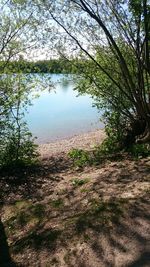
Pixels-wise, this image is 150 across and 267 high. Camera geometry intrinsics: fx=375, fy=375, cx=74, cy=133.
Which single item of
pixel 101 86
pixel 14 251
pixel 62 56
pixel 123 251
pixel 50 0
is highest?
pixel 50 0

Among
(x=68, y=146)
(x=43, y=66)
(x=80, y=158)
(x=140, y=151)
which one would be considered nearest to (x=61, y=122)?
(x=68, y=146)

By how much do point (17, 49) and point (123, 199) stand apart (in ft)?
19.0

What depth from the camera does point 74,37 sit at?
10359mm

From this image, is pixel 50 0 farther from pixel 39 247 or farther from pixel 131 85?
pixel 39 247

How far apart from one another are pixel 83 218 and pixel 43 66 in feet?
22.1

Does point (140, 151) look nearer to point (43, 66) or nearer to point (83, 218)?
point (43, 66)

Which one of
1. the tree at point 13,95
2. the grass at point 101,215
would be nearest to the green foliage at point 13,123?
the tree at point 13,95

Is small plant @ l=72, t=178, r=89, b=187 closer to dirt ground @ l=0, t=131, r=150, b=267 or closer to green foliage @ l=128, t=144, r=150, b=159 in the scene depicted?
dirt ground @ l=0, t=131, r=150, b=267

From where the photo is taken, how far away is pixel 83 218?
527cm

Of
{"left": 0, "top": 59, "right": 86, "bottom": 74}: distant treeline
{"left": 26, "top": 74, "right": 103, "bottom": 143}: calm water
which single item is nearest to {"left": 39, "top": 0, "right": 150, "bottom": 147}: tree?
{"left": 0, "top": 59, "right": 86, "bottom": 74}: distant treeline

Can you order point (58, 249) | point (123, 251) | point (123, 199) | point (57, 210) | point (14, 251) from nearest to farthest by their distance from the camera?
1. point (123, 251)
2. point (58, 249)
3. point (14, 251)
4. point (123, 199)
5. point (57, 210)

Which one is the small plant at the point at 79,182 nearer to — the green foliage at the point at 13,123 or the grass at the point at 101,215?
the grass at the point at 101,215

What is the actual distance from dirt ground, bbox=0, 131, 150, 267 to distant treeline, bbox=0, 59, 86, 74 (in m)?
3.25

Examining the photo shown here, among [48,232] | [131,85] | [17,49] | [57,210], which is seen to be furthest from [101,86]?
[48,232]
